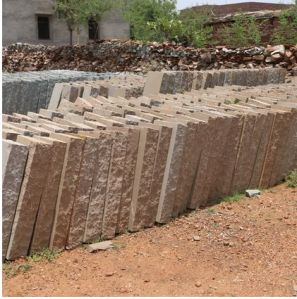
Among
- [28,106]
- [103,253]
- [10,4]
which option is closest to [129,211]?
[103,253]

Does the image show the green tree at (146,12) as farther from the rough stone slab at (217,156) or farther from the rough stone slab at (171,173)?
the rough stone slab at (171,173)

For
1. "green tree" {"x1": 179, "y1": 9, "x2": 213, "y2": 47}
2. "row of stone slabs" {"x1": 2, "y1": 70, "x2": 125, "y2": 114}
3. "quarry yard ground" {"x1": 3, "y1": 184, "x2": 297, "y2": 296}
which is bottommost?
"quarry yard ground" {"x1": 3, "y1": 184, "x2": 297, "y2": 296}

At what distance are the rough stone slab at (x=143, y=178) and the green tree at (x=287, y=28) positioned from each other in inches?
466

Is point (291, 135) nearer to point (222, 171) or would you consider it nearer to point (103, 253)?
point (222, 171)

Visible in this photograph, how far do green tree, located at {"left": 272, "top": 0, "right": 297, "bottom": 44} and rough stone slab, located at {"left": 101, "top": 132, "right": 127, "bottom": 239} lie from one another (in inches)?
475

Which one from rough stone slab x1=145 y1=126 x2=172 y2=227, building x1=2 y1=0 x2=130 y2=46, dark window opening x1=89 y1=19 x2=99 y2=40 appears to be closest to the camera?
rough stone slab x1=145 y1=126 x2=172 y2=227

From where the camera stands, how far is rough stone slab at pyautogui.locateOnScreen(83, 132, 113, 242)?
360 cm

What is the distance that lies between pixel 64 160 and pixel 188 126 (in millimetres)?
1211

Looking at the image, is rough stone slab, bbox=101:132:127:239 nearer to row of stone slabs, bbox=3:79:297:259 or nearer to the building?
row of stone slabs, bbox=3:79:297:259

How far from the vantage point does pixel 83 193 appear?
11.6 feet

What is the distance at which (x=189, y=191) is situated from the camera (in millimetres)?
4281

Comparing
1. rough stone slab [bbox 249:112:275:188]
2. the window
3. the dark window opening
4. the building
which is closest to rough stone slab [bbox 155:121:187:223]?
rough stone slab [bbox 249:112:275:188]

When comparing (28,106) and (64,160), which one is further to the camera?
(28,106)

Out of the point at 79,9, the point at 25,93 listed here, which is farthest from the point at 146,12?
the point at 25,93
